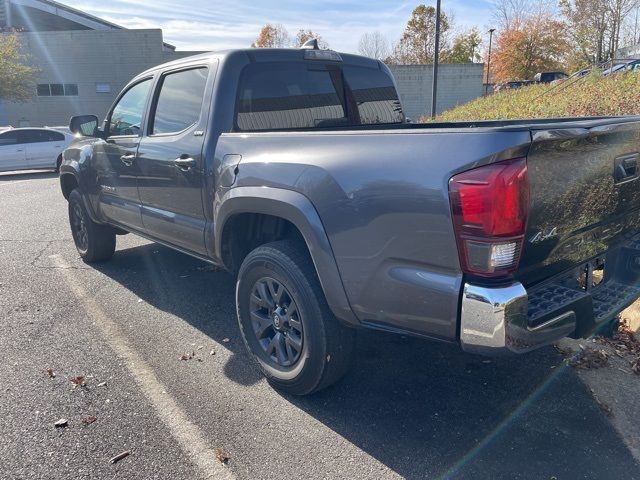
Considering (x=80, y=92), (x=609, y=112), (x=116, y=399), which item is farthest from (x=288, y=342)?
(x=80, y=92)

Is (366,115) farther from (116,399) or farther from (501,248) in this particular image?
(116,399)

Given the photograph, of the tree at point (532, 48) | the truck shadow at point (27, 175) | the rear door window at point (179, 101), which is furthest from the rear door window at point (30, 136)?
the tree at point (532, 48)

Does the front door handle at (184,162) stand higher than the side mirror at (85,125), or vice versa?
the side mirror at (85,125)

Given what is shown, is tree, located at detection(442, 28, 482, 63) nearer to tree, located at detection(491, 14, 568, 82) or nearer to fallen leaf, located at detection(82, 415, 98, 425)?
tree, located at detection(491, 14, 568, 82)

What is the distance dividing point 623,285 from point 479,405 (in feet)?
3.48

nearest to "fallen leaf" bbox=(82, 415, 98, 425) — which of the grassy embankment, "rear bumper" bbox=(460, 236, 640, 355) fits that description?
"rear bumper" bbox=(460, 236, 640, 355)

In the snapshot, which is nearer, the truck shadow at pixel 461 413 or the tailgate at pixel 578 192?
the tailgate at pixel 578 192

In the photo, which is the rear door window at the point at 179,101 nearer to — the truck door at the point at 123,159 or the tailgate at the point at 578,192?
the truck door at the point at 123,159

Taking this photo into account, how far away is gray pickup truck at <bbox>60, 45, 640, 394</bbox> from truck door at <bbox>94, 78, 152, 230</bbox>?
149 millimetres

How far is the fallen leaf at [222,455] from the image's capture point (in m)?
2.63

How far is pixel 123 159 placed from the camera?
4.57 metres

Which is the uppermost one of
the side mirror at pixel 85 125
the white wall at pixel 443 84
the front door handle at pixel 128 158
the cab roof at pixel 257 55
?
the white wall at pixel 443 84

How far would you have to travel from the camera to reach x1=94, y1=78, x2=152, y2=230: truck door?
4512mm

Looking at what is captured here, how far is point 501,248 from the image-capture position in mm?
2154
